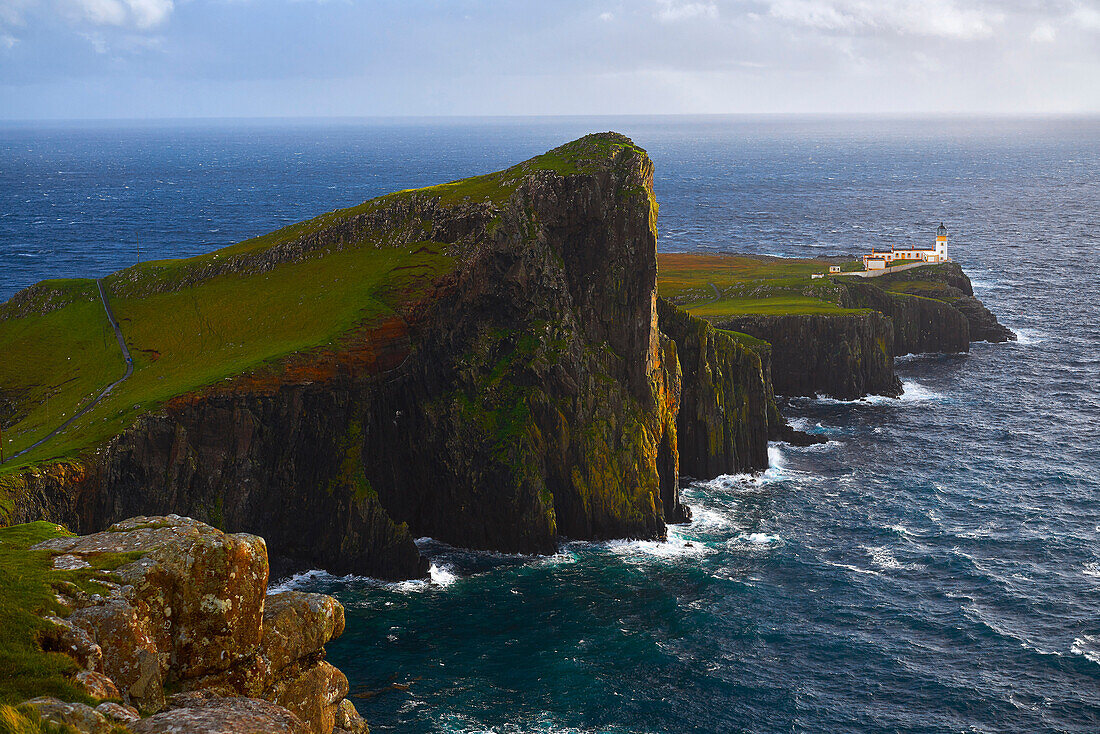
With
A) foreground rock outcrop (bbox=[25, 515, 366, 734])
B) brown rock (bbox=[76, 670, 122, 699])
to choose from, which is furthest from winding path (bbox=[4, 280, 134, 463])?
brown rock (bbox=[76, 670, 122, 699])

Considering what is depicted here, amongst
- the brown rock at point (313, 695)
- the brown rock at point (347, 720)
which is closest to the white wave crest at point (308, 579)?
the brown rock at point (347, 720)

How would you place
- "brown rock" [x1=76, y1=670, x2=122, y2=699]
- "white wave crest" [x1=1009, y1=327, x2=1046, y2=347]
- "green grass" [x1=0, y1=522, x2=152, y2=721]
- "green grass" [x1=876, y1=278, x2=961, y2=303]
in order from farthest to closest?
"green grass" [x1=876, y1=278, x2=961, y2=303], "white wave crest" [x1=1009, y1=327, x2=1046, y2=347], "brown rock" [x1=76, y1=670, x2=122, y2=699], "green grass" [x1=0, y1=522, x2=152, y2=721]

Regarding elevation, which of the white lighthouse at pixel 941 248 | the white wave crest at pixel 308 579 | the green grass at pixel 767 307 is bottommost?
the white wave crest at pixel 308 579

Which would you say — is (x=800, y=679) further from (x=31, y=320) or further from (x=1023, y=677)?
(x=31, y=320)

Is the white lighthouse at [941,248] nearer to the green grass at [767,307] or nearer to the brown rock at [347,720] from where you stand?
the green grass at [767,307]

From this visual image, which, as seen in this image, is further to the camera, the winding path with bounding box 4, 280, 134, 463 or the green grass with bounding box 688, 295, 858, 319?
the green grass with bounding box 688, 295, 858, 319

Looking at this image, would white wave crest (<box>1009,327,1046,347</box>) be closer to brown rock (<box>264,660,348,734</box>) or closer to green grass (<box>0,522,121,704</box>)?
brown rock (<box>264,660,348,734</box>)
